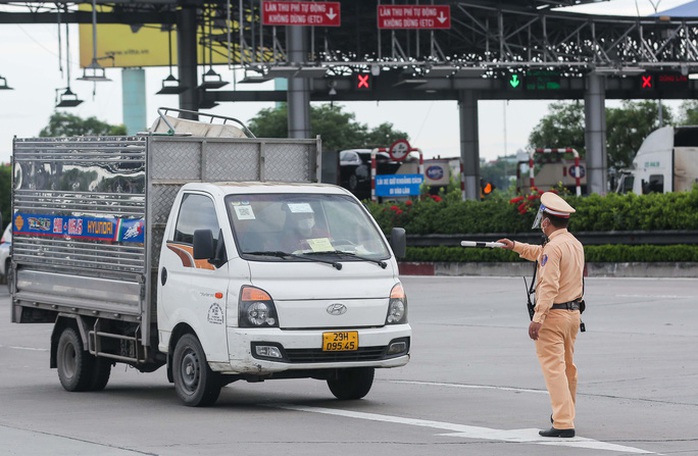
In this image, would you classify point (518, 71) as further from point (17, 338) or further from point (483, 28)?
point (17, 338)

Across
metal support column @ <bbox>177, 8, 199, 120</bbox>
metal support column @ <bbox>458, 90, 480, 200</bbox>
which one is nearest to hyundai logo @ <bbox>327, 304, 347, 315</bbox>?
metal support column @ <bbox>177, 8, 199, 120</bbox>

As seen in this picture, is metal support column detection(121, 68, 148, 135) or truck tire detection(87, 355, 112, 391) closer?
truck tire detection(87, 355, 112, 391)

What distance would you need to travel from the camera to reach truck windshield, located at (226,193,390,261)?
11555mm

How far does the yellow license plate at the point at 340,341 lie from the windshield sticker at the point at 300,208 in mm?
1374

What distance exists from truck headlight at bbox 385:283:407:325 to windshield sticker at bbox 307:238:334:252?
0.68 meters

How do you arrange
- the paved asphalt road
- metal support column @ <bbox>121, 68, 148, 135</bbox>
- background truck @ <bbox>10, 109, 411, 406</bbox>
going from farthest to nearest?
1. metal support column @ <bbox>121, 68, 148, 135</bbox>
2. background truck @ <bbox>10, 109, 411, 406</bbox>
3. the paved asphalt road

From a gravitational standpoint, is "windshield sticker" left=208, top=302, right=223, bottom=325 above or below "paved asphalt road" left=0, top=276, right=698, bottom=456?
above

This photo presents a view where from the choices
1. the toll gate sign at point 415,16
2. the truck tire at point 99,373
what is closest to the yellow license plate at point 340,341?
the truck tire at point 99,373

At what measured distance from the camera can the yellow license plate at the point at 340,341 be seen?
1113 cm

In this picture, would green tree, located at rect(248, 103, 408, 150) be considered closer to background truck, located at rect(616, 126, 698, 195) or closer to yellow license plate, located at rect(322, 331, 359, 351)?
background truck, located at rect(616, 126, 698, 195)

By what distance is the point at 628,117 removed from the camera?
90938 mm

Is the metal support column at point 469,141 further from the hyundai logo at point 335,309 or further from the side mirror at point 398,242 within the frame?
the hyundai logo at point 335,309

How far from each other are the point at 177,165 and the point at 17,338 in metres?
10.0

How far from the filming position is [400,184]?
137 feet
